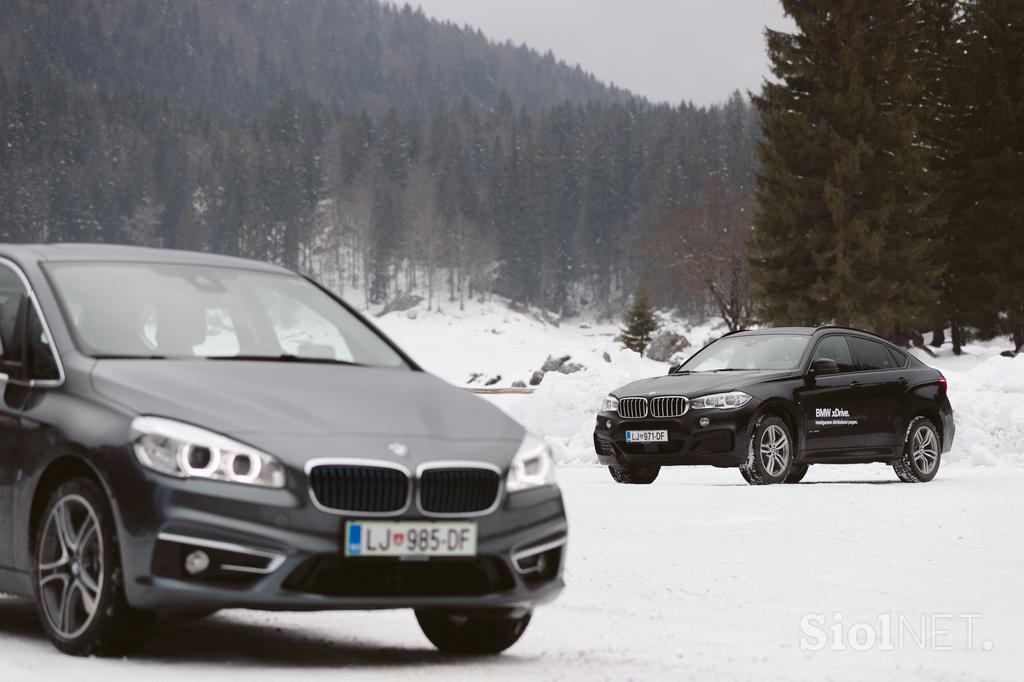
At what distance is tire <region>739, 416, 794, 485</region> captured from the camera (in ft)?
53.7

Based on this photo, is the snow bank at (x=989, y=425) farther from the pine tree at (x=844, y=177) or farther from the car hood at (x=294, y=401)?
Result: the pine tree at (x=844, y=177)

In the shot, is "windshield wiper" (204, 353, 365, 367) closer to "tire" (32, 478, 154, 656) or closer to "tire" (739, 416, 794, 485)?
"tire" (32, 478, 154, 656)

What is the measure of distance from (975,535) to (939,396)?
6829mm

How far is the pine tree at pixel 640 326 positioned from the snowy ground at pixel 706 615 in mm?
53891

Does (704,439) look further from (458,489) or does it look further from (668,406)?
(458,489)

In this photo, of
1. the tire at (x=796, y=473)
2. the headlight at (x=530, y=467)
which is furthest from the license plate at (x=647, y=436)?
the headlight at (x=530, y=467)

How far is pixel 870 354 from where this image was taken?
60.3ft

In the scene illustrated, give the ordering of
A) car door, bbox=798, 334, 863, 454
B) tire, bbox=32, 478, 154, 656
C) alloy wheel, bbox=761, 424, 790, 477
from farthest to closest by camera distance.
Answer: car door, bbox=798, 334, 863, 454, alloy wheel, bbox=761, 424, 790, 477, tire, bbox=32, 478, 154, 656

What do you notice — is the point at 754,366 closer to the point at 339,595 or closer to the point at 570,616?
the point at 570,616

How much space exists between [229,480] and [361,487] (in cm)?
49

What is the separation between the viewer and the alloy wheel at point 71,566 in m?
6.00

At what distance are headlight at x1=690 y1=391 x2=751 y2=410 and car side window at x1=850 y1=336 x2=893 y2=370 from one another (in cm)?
248

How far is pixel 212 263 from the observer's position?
7.50 meters

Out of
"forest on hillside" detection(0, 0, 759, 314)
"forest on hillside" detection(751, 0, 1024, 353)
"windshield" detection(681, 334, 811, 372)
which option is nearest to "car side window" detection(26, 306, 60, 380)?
"windshield" detection(681, 334, 811, 372)
